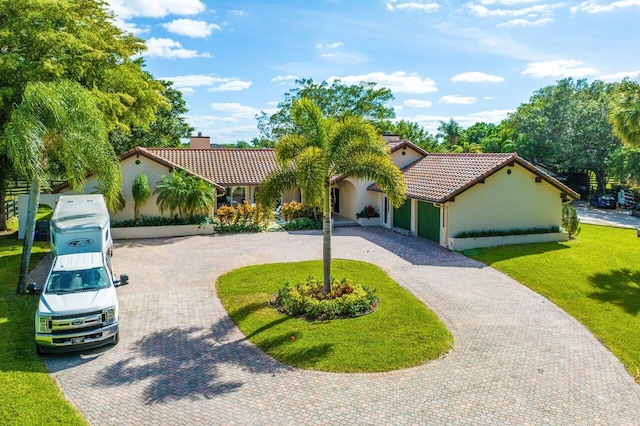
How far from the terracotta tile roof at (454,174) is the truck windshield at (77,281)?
15.3 metres

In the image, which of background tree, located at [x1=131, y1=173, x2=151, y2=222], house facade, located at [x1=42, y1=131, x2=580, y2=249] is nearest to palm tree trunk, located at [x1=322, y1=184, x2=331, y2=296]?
house facade, located at [x1=42, y1=131, x2=580, y2=249]

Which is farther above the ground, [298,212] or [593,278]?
[298,212]

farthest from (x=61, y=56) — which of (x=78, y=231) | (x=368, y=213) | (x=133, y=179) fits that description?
(x=368, y=213)

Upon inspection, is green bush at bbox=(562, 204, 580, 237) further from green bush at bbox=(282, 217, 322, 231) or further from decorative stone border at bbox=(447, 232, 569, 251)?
green bush at bbox=(282, 217, 322, 231)

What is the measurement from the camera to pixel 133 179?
26250 millimetres

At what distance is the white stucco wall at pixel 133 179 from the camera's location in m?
26.0

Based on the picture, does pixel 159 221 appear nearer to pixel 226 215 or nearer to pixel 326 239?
pixel 226 215

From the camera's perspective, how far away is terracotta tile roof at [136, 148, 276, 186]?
31.3 meters

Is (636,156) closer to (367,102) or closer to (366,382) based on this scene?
(367,102)

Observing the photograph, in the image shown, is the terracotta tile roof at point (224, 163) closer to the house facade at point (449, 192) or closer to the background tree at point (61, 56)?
the house facade at point (449, 192)

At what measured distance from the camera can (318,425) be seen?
8430mm

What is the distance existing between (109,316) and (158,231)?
579 inches

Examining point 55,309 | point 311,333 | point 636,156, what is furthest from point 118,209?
point 636,156

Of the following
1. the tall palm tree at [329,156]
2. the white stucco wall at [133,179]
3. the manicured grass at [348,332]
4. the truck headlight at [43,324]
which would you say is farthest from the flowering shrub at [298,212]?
the truck headlight at [43,324]
